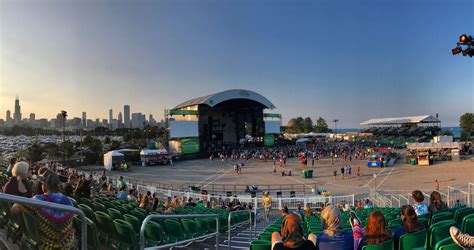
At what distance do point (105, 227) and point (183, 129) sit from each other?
161 feet

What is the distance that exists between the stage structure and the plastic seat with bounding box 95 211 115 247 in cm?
4769

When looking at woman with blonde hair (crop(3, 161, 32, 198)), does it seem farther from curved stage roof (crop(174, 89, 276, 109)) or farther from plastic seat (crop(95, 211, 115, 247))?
curved stage roof (crop(174, 89, 276, 109))

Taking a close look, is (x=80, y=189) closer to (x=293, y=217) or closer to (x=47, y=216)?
(x=47, y=216)

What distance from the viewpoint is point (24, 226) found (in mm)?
2898

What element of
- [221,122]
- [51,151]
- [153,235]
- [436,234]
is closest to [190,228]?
[153,235]

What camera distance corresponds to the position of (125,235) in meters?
4.19

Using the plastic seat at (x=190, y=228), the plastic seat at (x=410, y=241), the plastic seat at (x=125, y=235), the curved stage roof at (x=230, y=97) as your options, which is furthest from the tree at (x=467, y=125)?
the plastic seat at (x=125, y=235)

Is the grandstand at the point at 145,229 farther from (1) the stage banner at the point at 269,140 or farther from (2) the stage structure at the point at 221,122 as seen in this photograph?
(1) the stage banner at the point at 269,140

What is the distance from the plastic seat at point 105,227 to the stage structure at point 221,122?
47.7 meters

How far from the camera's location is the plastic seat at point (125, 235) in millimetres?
4125

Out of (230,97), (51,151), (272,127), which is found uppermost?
(230,97)

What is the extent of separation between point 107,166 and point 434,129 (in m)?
73.0

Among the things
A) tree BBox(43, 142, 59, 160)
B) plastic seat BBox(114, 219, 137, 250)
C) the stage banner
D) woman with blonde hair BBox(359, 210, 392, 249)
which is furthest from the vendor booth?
woman with blonde hair BBox(359, 210, 392, 249)

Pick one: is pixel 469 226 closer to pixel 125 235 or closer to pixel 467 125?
pixel 125 235
